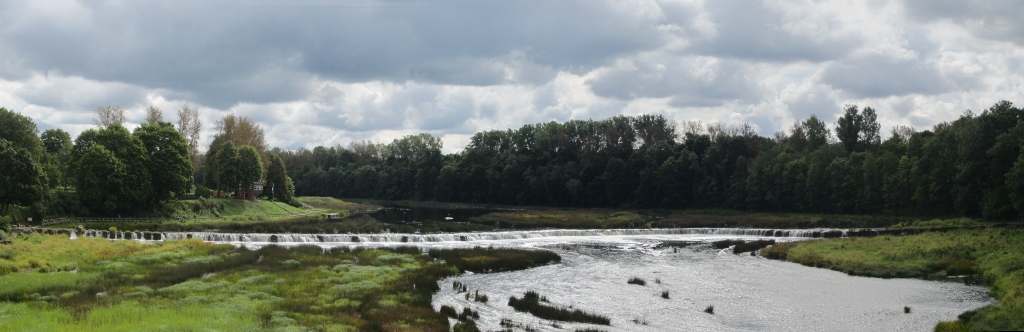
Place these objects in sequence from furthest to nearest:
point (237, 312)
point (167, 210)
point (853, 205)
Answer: point (853, 205), point (167, 210), point (237, 312)

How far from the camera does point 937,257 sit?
149 feet

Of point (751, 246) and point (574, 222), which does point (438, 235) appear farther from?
point (574, 222)

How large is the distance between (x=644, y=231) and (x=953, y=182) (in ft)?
132

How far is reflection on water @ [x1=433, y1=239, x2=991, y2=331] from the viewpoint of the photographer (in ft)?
92.0

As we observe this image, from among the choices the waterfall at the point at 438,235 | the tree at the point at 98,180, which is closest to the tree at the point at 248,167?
the tree at the point at 98,180

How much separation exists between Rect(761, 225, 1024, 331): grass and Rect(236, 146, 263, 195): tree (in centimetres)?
7802

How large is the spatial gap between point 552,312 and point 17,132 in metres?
84.4

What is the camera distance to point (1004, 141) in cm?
7469

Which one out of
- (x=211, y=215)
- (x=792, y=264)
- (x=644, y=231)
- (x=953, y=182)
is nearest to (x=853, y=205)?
(x=953, y=182)

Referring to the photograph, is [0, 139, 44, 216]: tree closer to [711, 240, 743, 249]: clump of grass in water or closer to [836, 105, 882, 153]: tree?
[711, 240, 743, 249]: clump of grass in water

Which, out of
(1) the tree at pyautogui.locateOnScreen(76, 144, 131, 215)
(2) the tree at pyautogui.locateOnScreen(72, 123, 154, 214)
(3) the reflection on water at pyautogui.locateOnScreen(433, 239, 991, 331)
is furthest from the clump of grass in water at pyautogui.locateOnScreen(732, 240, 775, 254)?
(1) the tree at pyautogui.locateOnScreen(76, 144, 131, 215)

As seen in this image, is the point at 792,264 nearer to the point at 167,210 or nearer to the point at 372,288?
the point at 372,288

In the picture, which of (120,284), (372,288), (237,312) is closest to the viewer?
(237,312)

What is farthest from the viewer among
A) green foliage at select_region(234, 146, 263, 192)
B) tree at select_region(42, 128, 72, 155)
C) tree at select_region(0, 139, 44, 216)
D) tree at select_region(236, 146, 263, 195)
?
tree at select_region(42, 128, 72, 155)
